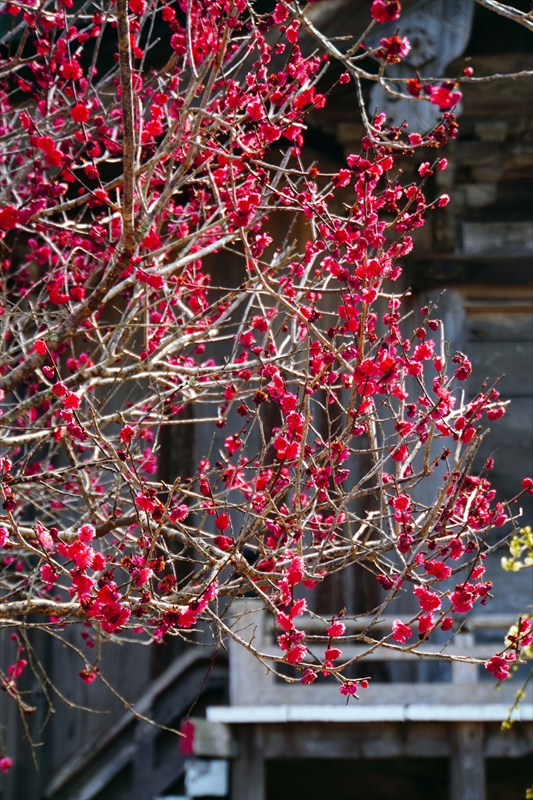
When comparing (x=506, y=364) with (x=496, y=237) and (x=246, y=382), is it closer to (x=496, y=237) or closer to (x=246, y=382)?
(x=496, y=237)

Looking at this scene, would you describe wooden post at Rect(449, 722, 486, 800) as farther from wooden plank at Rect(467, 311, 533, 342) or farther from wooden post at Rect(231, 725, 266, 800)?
wooden plank at Rect(467, 311, 533, 342)

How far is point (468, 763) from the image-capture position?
17.6 ft

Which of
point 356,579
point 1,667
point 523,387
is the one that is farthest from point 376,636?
point 1,667

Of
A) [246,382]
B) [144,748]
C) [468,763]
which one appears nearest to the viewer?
[246,382]

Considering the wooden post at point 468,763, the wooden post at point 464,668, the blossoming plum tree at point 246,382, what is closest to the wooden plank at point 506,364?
the wooden post at point 464,668

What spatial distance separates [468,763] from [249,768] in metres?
1.23

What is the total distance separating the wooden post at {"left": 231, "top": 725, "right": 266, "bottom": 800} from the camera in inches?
213

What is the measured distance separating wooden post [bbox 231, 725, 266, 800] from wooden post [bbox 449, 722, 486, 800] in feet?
3.57

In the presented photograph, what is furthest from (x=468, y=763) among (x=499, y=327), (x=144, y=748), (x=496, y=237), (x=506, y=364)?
(x=496, y=237)

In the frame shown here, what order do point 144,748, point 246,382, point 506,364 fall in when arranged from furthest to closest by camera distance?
point 506,364 → point 144,748 → point 246,382

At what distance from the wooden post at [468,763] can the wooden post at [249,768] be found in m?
1.09

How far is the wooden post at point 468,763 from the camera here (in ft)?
17.6

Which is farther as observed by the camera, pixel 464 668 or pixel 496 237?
pixel 496 237

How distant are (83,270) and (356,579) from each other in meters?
2.80
